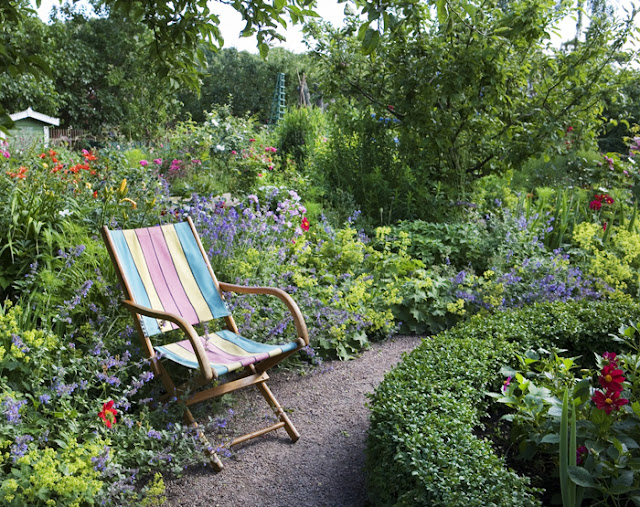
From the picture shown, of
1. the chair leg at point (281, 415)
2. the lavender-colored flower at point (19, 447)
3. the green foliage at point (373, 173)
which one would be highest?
the green foliage at point (373, 173)

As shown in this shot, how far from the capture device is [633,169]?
7.03m

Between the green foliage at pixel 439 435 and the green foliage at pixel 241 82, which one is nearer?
the green foliage at pixel 439 435

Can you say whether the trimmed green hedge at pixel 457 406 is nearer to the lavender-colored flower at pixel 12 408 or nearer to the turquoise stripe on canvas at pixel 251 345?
the turquoise stripe on canvas at pixel 251 345

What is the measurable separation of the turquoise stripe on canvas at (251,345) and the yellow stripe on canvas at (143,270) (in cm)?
34

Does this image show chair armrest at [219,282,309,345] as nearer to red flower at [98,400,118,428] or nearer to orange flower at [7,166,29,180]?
red flower at [98,400,118,428]

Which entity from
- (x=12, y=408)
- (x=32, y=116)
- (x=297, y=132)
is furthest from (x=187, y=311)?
(x=32, y=116)

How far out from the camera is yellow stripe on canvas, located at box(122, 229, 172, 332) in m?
3.12

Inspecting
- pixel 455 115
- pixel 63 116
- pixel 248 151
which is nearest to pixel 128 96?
pixel 63 116

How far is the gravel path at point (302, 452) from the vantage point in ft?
8.29

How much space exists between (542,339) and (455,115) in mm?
3383

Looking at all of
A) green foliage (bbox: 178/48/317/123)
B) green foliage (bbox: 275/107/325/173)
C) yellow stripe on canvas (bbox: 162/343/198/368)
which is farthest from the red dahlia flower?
green foliage (bbox: 178/48/317/123)

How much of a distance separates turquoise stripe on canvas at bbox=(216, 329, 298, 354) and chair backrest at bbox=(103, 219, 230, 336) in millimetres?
132

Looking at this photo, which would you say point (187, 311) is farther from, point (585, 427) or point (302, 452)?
point (585, 427)

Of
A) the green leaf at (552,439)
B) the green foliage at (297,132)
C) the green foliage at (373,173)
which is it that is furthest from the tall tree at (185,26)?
the green foliage at (297,132)
